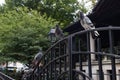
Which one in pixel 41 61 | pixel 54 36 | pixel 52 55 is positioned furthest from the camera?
pixel 54 36

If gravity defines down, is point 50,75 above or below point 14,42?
below

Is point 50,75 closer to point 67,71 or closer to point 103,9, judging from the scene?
point 67,71

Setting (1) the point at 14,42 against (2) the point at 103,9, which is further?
(1) the point at 14,42

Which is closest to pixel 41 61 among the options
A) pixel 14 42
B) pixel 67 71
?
pixel 67 71

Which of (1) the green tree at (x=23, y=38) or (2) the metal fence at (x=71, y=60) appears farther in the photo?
(1) the green tree at (x=23, y=38)

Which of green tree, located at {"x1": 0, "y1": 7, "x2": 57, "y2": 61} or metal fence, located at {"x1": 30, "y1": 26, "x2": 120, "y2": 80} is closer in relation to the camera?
metal fence, located at {"x1": 30, "y1": 26, "x2": 120, "y2": 80}

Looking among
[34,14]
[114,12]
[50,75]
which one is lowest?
[50,75]

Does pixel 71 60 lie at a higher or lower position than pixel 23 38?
lower

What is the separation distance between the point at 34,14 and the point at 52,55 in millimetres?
15154

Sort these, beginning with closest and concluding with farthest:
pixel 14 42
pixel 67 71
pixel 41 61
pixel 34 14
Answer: pixel 67 71 → pixel 41 61 → pixel 14 42 → pixel 34 14

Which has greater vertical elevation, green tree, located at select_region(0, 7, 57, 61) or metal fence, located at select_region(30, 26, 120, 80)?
green tree, located at select_region(0, 7, 57, 61)

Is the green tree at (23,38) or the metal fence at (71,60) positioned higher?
the green tree at (23,38)

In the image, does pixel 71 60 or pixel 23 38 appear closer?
pixel 71 60

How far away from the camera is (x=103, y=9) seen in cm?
976
